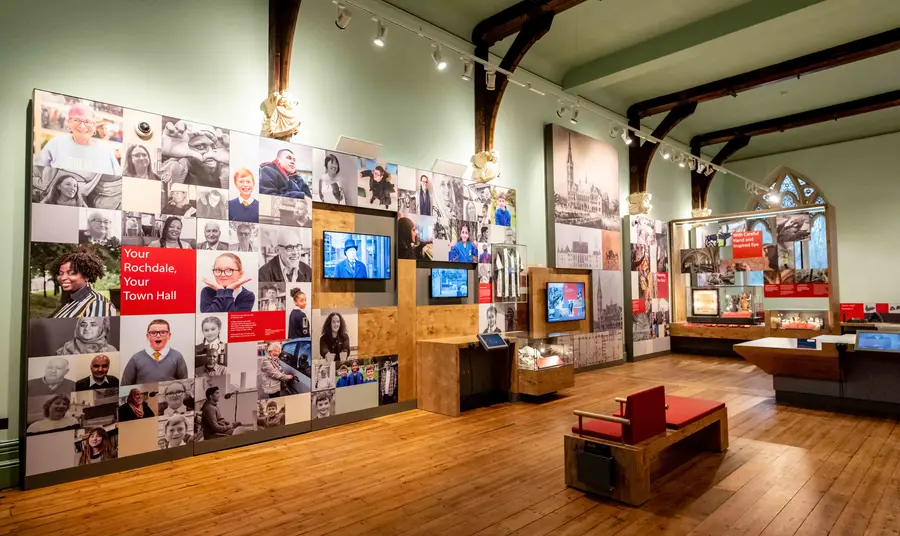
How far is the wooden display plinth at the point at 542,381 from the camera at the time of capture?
6910 mm

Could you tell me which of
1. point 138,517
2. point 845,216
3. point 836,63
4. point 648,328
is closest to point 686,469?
point 138,517

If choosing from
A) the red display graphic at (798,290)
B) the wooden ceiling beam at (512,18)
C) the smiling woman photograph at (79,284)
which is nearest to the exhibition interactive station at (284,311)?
the smiling woman photograph at (79,284)

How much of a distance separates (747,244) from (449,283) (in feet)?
24.6

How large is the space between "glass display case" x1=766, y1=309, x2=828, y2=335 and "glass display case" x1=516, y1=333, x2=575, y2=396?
559 centimetres

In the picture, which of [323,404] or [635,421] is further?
[323,404]

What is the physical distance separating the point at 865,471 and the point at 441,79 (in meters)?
6.65

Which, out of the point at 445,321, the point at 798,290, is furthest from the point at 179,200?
the point at 798,290

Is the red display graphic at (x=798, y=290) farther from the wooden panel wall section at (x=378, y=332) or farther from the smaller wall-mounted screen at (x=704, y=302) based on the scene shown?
the wooden panel wall section at (x=378, y=332)

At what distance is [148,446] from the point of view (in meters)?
4.60

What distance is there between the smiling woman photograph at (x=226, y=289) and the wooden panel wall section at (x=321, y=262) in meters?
0.80

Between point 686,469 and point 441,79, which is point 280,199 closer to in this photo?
point 441,79

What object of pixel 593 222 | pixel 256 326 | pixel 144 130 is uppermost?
pixel 144 130

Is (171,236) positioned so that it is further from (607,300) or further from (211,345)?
(607,300)

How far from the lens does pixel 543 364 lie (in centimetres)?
702
